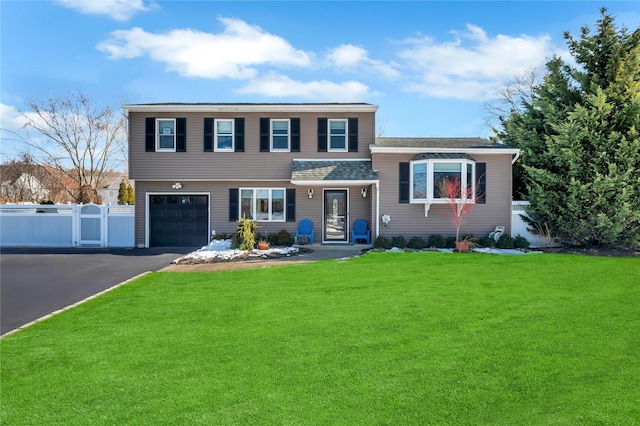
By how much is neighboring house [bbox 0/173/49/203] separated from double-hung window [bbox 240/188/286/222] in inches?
881

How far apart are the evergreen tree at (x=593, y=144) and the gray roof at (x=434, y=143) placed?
2242 millimetres

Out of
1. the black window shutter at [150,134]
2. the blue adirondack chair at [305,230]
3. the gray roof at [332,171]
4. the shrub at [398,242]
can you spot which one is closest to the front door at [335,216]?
the blue adirondack chair at [305,230]

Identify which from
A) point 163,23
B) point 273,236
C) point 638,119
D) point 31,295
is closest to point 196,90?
point 163,23

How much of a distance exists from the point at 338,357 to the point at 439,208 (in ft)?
43.7

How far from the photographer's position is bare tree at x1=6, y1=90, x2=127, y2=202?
2930 centimetres

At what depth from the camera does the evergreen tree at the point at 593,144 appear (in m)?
15.1

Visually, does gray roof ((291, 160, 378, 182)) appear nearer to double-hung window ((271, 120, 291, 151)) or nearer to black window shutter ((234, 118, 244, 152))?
double-hung window ((271, 120, 291, 151))

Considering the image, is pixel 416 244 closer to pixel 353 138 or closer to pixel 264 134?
pixel 353 138

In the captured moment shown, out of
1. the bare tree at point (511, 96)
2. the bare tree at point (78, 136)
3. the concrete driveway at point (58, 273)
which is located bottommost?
the concrete driveway at point (58, 273)

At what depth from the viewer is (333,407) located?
11.5 ft

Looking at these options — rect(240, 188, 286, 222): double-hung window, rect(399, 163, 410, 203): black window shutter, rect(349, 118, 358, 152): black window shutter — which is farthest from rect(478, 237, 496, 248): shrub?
rect(240, 188, 286, 222): double-hung window

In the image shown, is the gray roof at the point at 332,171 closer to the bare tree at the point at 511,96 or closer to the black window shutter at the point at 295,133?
the black window shutter at the point at 295,133

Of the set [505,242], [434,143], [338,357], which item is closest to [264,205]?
[434,143]

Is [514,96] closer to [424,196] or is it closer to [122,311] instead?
[424,196]
